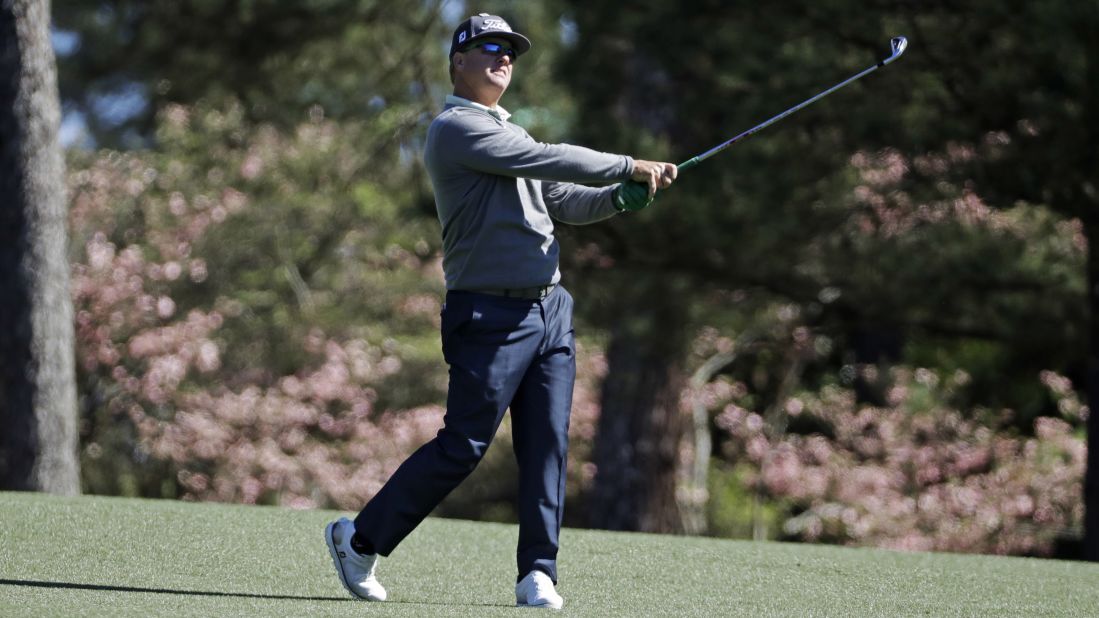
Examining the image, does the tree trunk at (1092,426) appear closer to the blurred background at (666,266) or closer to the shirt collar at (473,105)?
the blurred background at (666,266)

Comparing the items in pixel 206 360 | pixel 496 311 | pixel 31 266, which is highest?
pixel 496 311

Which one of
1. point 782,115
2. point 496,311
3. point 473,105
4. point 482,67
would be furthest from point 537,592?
point 782,115

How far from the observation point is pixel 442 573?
5184 millimetres

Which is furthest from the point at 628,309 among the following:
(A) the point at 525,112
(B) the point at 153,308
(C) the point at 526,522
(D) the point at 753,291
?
(A) the point at 525,112

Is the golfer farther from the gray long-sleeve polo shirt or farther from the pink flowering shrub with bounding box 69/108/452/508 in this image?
the pink flowering shrub with bounding box 69/108/452/508

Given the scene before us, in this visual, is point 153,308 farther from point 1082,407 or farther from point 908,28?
point 1082,407

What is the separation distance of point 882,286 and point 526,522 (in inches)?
226

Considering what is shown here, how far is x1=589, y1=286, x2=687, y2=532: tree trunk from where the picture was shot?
39.0ft

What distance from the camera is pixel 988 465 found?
14.0 m

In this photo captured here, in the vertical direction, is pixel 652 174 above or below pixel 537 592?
→ above

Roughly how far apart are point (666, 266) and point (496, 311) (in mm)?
5391

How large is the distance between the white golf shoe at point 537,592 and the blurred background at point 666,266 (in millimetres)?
4538

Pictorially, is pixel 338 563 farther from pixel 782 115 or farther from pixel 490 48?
pixel 782 115

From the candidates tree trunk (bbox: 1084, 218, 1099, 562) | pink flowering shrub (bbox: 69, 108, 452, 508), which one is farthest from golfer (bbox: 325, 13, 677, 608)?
pink flowering shrub (bbox: 69, 108, 452, 508)
